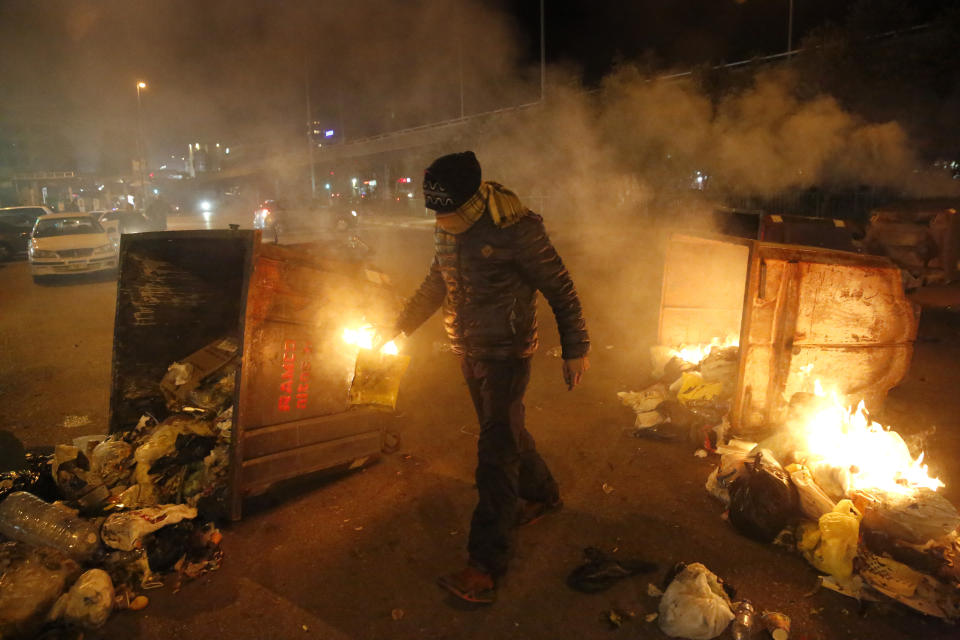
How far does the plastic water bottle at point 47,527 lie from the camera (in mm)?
2760

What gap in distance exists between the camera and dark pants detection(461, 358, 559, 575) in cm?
268

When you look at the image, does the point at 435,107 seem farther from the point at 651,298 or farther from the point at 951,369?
the point at 951,369

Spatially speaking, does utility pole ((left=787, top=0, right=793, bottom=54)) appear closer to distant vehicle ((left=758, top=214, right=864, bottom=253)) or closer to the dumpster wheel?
distant vehicle ((left=758, top=214, right=864, bottom=253))

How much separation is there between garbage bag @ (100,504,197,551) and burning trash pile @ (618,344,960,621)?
9.30ft

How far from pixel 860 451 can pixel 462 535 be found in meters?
2.24

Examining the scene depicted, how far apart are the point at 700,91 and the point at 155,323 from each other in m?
11.3

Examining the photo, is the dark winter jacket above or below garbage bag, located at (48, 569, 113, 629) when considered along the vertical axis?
above

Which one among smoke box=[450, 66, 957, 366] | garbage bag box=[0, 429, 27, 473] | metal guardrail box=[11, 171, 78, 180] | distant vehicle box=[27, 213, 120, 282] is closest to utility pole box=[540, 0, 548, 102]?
smoke box=[450, 66, 957, 366]

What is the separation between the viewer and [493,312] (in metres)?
2.66

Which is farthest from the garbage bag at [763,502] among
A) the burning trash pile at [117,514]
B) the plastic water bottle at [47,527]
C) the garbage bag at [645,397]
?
the plastic water bottle at [47,527]

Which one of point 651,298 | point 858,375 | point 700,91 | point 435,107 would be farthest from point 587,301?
point 435,107

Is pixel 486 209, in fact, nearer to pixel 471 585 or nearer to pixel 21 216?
pixel 471 585

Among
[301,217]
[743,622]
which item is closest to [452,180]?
[743,622]

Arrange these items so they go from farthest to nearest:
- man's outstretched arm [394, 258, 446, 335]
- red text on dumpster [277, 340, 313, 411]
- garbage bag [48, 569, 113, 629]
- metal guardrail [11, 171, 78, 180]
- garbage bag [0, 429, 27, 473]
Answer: metal guardrail [11, 171, 78, 180]
garbage bag [0, 429, 27, 473]
red text on dumpster [277, 340, 313, 411]
man's outstretched arm [394, 258, 446, 335]
garbage bag [48, 569, 113, 629]
